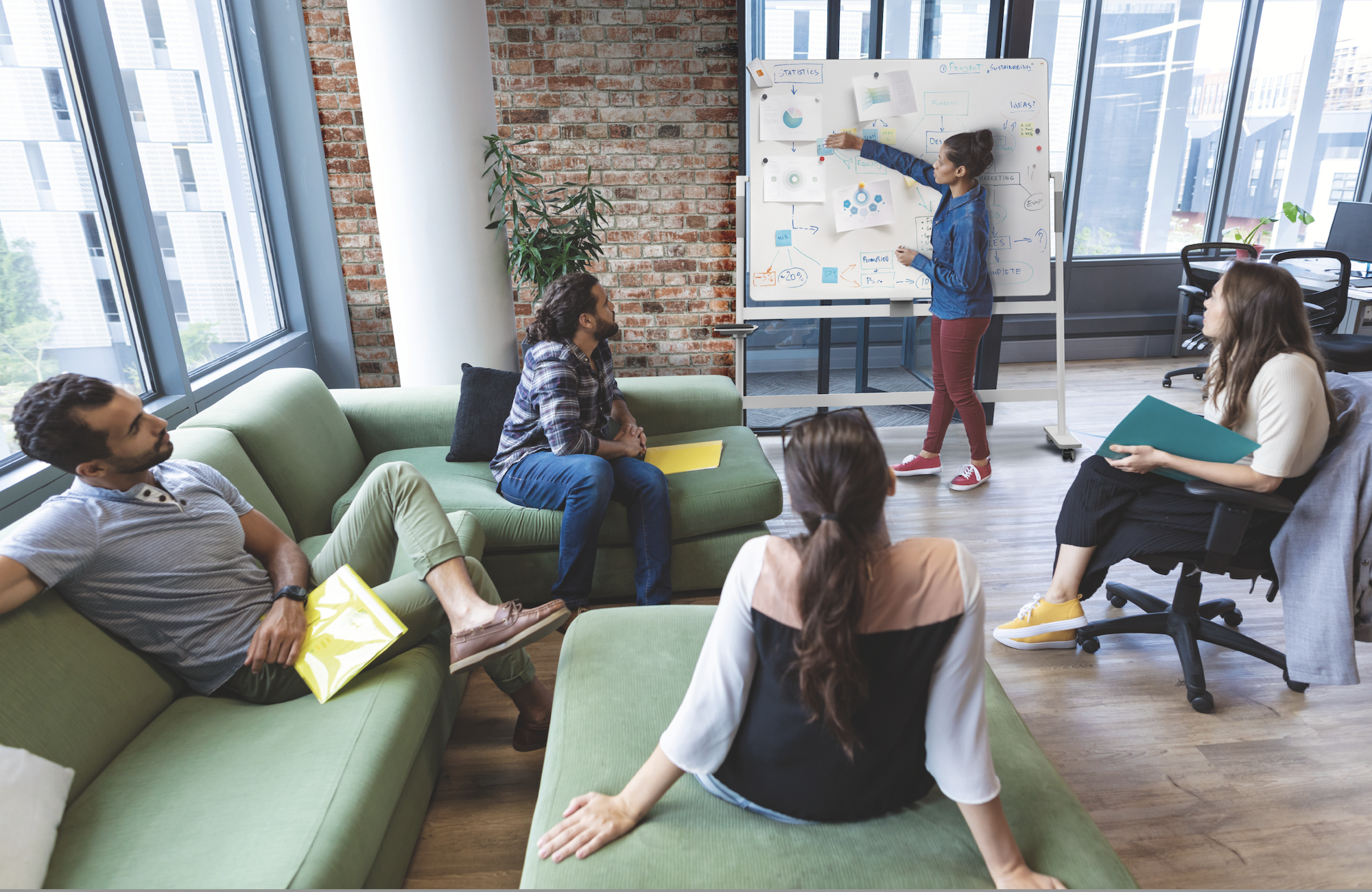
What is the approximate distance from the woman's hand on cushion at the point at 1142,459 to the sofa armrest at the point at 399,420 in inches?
88.5

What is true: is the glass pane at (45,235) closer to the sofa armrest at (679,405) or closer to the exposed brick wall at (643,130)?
the sofa armrest at (679,405)

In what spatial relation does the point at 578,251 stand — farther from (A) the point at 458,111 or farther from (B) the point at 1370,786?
(B) the point at 1370,786

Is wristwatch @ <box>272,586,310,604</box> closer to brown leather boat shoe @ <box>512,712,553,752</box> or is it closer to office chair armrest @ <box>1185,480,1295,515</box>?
brown leather boat shoe @ <box>512,712,553,752</box>

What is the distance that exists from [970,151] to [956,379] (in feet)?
3.26

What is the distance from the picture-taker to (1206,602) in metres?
2.52

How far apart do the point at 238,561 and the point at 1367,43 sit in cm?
795

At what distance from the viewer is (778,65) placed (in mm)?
3332

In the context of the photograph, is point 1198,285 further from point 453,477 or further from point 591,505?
point 453,477

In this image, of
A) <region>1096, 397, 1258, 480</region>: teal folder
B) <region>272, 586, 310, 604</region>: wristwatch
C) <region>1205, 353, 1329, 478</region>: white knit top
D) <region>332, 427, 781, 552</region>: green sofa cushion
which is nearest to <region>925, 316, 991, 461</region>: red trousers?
<region>332, 427, 781, 552</region>: green sofa cushion

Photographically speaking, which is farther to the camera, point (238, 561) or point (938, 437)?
point (938, 437)

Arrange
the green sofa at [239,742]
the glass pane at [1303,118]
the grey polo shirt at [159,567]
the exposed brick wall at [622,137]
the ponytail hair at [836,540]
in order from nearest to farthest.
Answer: the ponytail hair at [836,540] < the green sofa at [239,742] < the grey polo shirt at [159,567] < the exposed brick wall at [622,137] < the glass pane at [1303,118]

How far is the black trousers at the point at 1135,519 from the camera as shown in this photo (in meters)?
2.04

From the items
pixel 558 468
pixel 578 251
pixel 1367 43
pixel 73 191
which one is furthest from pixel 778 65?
pixel 1367 43

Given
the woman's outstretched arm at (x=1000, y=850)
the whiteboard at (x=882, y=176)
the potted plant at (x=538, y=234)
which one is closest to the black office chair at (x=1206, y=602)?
the woman's outstretched arm at (x=1000, y=850)
